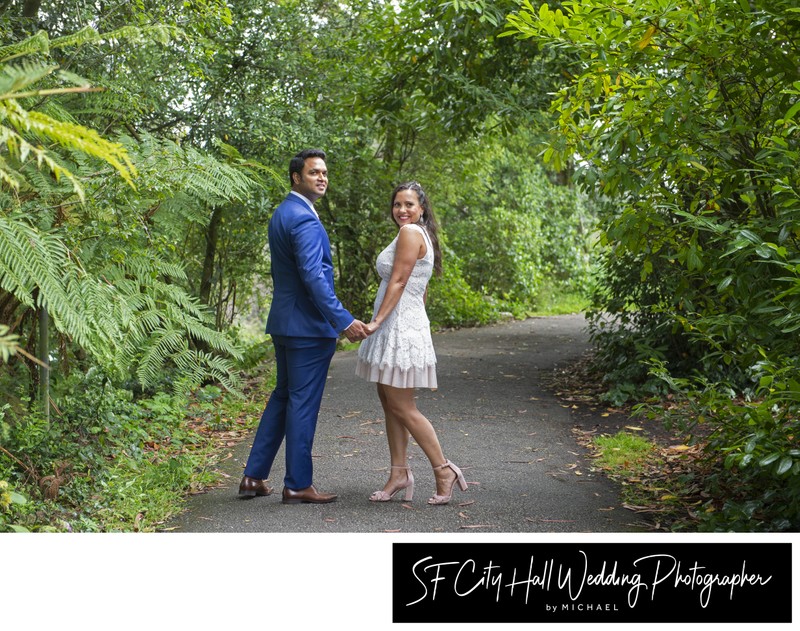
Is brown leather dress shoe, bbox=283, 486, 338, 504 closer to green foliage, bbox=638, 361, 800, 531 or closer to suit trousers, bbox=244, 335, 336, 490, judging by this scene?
suit trousers, bbox=244, 335, 336, 490

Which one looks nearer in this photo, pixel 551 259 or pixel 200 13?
pixel 200 13

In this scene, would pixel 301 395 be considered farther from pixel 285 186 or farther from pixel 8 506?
pixel 285 186

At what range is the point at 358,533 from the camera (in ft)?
17.1

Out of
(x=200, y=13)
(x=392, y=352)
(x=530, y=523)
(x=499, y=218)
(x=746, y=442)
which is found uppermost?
(x=200, y=13)

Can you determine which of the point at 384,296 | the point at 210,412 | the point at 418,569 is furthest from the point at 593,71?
the point at 210,412

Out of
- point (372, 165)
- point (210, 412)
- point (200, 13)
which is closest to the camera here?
point (200, 13)

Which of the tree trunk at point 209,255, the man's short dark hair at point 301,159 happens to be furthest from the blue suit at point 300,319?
the tree trunk at point 209,255

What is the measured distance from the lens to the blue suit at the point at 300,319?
5.68 metres

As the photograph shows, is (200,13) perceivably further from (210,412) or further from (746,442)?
(746,442)

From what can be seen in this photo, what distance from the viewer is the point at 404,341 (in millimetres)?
5746

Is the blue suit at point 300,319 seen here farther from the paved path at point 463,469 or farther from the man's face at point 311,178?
the paved path at point 463,469

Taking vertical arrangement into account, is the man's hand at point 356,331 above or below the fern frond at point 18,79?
below

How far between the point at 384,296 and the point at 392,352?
0.36 metres

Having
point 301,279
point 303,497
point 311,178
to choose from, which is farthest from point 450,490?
point 311,178
